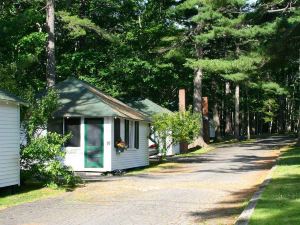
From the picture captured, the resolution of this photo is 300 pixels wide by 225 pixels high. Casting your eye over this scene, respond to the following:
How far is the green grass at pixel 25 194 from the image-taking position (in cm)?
1509

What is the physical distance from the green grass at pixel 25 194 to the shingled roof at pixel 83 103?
5514mm

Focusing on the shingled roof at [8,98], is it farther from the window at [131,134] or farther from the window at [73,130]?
the window at [131,134]

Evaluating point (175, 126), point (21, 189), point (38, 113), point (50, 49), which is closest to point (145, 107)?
point (175, 126)

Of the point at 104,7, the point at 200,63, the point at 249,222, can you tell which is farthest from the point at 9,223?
the point at 104,7

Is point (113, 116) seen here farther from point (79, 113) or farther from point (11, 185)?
point (11, 185)

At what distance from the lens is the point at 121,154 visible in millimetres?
25453

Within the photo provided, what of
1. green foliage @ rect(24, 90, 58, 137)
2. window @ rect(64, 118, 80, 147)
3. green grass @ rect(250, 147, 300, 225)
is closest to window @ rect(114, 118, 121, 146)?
window @ rect(64, 118, 80, 147)

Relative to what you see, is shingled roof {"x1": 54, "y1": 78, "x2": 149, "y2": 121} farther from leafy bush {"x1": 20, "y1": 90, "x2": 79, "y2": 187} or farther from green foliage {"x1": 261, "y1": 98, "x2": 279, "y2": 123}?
green foliage {"x1": 261, "y1": 98, "x2": 279, "y2": 123}

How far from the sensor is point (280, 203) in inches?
484

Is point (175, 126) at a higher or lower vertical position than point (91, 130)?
higher

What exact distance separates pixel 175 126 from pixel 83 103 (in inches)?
375

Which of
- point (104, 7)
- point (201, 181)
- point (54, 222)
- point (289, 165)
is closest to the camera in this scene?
point (54, 222)

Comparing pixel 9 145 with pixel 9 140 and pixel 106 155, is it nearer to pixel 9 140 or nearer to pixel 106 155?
pixel 9 140

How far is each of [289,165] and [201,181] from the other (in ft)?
15.7
